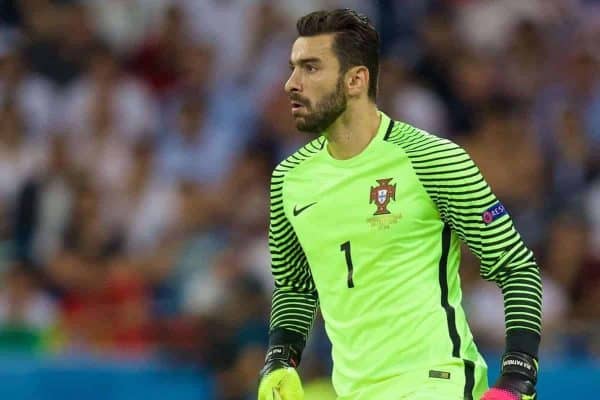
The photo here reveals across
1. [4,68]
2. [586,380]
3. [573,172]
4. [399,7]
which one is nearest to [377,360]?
[586,380]

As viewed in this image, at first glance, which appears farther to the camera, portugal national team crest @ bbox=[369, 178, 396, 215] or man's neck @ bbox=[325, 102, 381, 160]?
man's neck @ bbox=[325, 102, 381, 160]

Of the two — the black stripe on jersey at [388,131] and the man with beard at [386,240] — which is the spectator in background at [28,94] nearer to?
the man with beard at [386,240]

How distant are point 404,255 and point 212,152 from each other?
5.16 metres

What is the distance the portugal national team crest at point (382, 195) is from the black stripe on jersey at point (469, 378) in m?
Result: 0.56

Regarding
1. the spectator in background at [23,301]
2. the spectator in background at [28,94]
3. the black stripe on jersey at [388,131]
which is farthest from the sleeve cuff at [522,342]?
the spectator in background at [28,94]

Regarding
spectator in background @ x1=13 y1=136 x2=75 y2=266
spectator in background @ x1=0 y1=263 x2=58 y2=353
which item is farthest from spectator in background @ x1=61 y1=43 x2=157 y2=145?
spectator in background @ x1=0 y1=263 x2=58 y2=353

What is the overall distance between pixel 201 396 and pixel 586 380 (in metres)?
2.14

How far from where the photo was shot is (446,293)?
469cm

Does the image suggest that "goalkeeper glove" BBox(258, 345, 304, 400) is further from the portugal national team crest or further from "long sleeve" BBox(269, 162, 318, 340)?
the portugal national team crest

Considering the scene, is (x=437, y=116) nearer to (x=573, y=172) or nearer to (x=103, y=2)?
(x=573, y=172)

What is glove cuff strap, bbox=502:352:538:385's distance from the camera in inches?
174

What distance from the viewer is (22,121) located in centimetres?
1010

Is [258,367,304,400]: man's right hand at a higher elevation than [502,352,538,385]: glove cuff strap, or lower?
lower

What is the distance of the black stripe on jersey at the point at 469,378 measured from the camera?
15.0 ft
